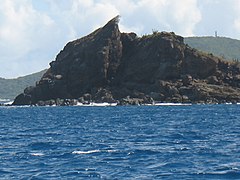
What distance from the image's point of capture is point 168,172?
116 ft

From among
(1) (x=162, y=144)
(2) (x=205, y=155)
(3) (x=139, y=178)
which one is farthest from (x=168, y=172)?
(1) (x=162, y=144)

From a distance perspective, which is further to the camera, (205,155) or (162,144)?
(162,144)

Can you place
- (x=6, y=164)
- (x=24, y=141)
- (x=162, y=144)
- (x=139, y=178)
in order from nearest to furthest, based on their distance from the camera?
(x=139, y=178)
(x=6, y=164)
(x=162, y=144)
(x=24, y=141)

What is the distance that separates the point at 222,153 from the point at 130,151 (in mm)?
7183

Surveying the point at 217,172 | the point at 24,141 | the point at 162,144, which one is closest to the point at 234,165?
the point at 217,172

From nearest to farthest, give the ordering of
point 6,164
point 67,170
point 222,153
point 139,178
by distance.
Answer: point 139,178 < point 67,170 < point 6,164 < point 222,153

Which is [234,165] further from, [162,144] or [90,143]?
[90,143]

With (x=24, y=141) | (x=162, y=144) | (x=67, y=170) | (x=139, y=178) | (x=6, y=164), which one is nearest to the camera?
(x=139, y=178)

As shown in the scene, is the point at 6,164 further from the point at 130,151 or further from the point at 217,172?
the point at 217,172

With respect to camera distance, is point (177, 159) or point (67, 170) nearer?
point (67, 170)

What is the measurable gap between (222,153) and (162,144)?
8837 mm

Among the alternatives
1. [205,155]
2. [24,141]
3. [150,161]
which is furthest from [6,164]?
[24,141]

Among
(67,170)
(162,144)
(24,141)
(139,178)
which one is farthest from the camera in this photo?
(24,141)

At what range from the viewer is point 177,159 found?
4062 cm
